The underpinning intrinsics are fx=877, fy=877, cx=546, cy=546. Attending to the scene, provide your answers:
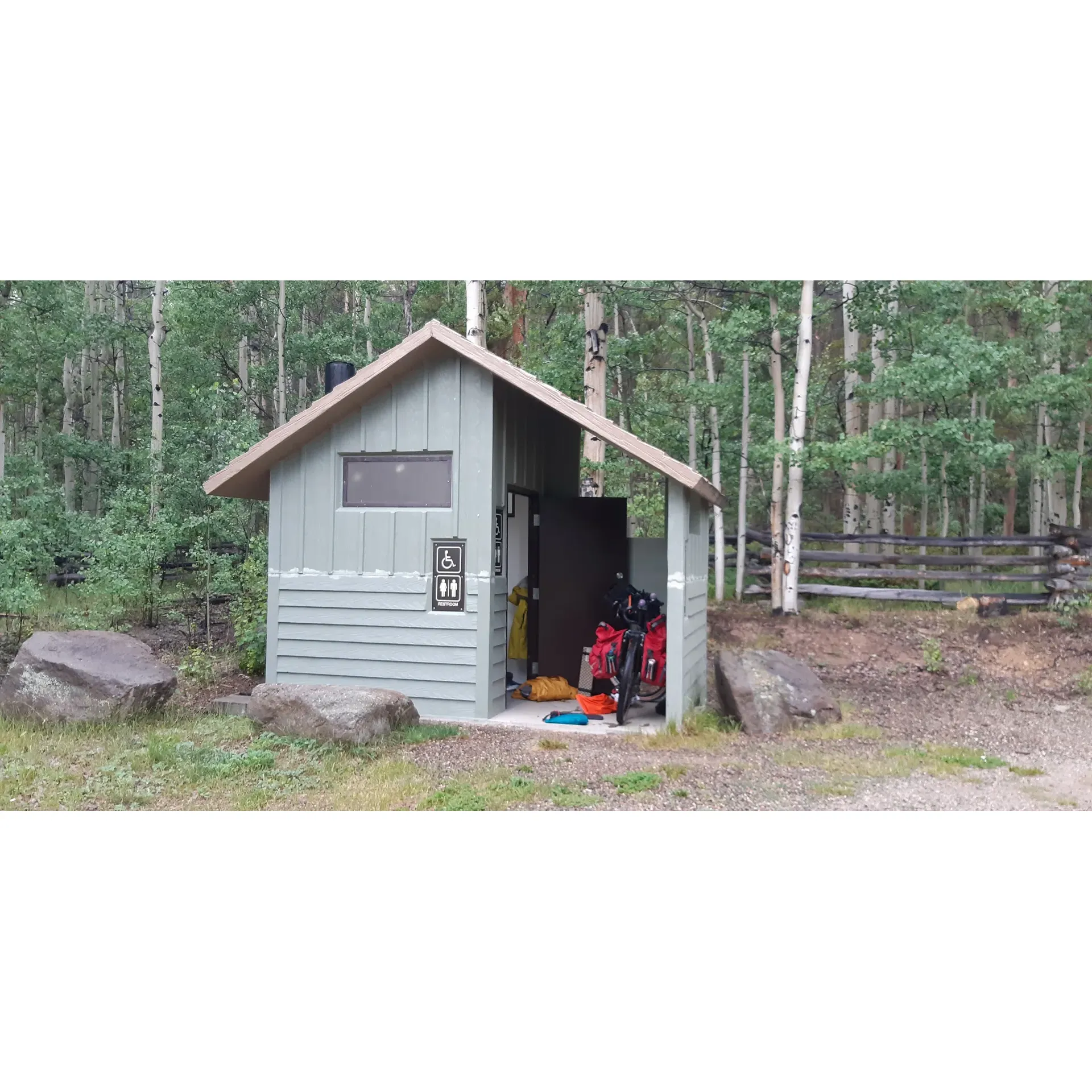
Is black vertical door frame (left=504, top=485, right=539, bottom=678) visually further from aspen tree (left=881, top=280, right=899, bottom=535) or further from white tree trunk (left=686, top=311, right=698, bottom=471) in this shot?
aspen tree (left=881, top=280, right=899, bottom=535)

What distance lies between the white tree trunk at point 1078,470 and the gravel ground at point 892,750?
17.7 ft

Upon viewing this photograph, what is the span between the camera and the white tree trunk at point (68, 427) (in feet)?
65.6

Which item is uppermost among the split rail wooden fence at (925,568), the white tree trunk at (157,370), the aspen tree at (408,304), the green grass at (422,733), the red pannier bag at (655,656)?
the aspen tree at (408,304)

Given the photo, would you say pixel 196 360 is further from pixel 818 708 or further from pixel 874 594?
pixel 818 708

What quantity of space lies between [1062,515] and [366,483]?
15947mm

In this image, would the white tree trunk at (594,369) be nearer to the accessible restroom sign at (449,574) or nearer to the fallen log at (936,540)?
the fallen log at (936,540)

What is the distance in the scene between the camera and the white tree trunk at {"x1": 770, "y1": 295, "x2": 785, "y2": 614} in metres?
15.7

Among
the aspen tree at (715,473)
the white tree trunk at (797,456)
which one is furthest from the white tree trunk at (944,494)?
the aspen tree at (715,473)

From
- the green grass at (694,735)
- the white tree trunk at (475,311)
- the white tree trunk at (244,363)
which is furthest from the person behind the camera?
the white tree trunk at (244,363)

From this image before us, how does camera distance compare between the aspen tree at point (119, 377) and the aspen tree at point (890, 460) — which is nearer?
the aspen tree at point (890, 460)

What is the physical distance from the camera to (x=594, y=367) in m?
14.7

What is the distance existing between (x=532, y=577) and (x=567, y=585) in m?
0.47

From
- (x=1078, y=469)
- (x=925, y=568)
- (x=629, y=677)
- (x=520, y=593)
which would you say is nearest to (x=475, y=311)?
(x=520, y=593)

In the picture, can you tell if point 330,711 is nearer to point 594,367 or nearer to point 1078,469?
point 594,367
